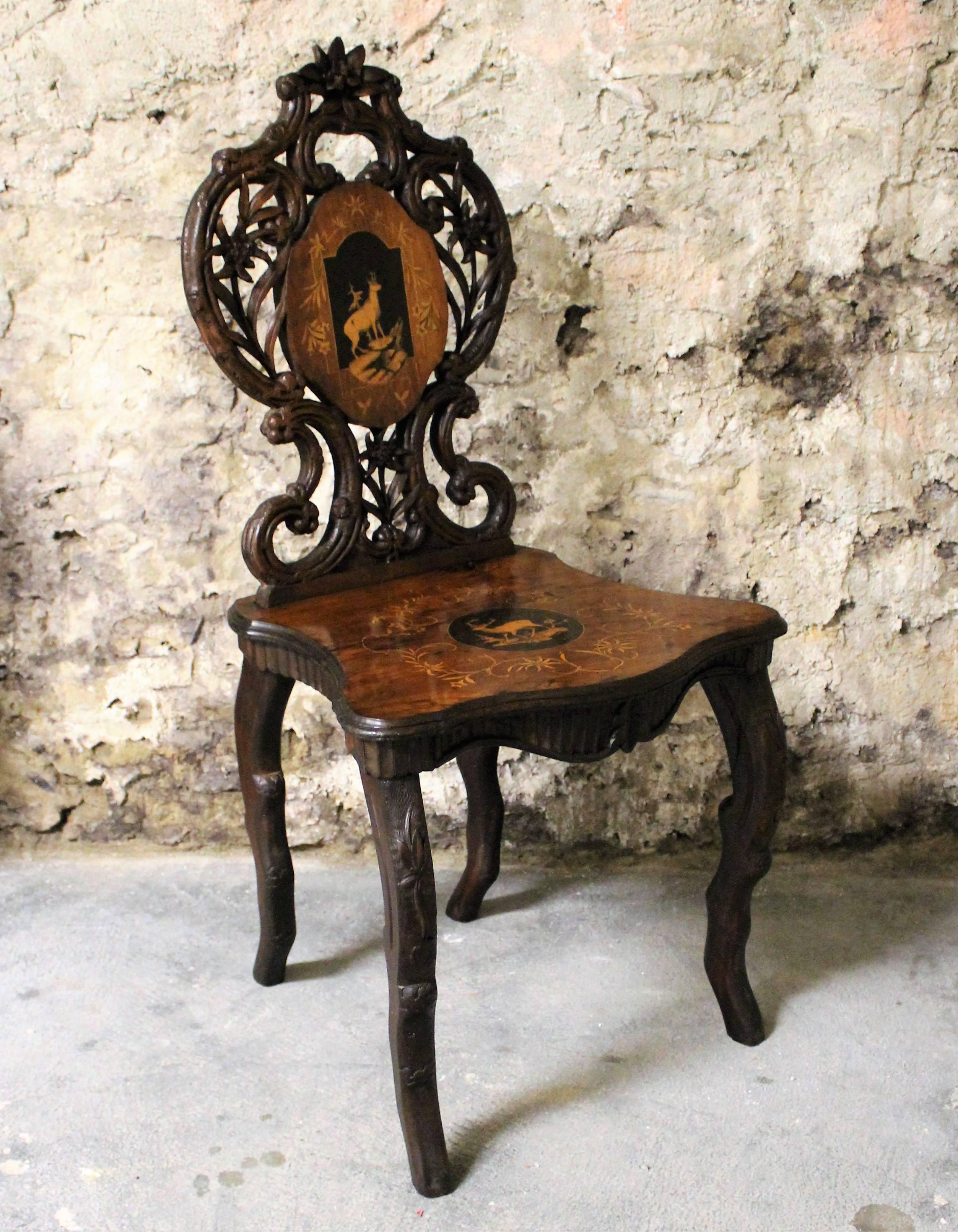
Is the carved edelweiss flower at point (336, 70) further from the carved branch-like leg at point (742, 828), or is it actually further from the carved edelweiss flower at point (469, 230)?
the carved branch-like leg at point (742, 828)

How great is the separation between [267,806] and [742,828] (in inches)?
29.6

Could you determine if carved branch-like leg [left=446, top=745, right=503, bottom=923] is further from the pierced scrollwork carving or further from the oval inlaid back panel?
the oval inlaid back panel

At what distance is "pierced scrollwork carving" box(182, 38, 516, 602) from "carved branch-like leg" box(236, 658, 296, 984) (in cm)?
17

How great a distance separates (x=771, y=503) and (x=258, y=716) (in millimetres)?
1059

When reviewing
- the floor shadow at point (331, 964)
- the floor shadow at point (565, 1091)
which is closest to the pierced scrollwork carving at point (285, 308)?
the floor shadow at point (331, 964)

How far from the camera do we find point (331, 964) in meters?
2.09

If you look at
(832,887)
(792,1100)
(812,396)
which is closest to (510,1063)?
(792,1100)

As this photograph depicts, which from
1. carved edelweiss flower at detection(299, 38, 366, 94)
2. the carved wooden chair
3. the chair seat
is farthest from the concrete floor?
carved edelweiss flower at detection(299, 38, 366, 94)

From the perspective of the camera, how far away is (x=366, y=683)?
58.6 inches

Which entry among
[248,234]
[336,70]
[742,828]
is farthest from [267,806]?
[336,70]

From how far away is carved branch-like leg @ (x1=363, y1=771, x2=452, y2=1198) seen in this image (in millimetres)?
1461

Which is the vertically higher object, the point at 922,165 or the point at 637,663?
the point at 922,165

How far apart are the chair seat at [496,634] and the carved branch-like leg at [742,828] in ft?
0.37

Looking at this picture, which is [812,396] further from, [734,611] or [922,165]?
[734,611]
